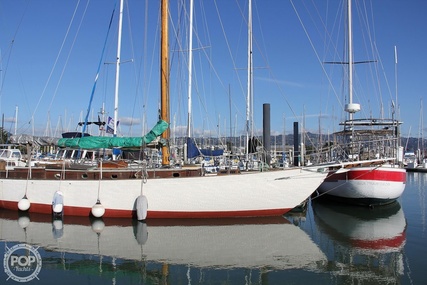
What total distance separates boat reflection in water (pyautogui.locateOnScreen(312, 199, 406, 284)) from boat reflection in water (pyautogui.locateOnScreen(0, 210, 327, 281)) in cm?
65

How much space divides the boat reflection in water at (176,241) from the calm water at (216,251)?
0.09 ft

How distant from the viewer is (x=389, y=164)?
61.8ft

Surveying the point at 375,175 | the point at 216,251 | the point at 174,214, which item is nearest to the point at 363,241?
the point at 216,251

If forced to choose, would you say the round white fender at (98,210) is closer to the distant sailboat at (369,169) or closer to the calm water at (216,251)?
the calm water at (216,251)

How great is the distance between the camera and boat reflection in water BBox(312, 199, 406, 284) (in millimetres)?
9086

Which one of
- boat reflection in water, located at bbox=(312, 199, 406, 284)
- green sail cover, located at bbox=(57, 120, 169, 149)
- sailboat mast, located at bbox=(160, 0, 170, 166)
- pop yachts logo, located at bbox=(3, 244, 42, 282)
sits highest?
sailboat mast, located at bbox=(160, 0, 170, 166)

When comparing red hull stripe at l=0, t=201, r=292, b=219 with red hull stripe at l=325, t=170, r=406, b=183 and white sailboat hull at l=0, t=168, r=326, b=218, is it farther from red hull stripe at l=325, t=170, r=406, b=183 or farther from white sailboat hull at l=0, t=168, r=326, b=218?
red hull stripe at l=325, t=170, r=406, b=183

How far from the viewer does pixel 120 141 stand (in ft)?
51.6

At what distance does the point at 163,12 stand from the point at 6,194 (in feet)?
35.1

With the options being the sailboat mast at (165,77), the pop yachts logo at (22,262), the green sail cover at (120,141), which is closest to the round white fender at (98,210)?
the green sail cover at (120,141)

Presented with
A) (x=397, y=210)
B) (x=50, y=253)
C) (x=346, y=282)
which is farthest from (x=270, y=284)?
(x=397, y=210)

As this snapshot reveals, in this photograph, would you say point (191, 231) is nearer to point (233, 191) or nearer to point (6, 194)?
point (233, 191)

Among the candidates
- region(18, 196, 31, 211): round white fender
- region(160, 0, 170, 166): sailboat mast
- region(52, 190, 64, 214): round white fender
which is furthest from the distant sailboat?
region(18, 196, 31, 211): round white fender

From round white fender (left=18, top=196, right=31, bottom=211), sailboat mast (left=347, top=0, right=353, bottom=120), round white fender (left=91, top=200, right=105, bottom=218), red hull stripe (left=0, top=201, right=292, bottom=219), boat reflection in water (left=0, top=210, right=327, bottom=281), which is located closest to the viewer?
boat reflection in water (left=0, top=210, right=327, bottom=281)
